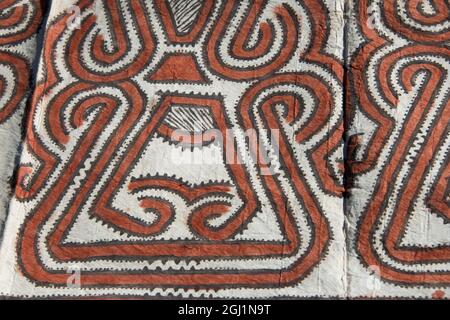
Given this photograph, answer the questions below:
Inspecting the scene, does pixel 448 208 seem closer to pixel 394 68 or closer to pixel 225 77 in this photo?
pixel 394 68

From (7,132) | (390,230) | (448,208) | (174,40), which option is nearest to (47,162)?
(7,132)

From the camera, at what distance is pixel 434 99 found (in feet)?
7.03

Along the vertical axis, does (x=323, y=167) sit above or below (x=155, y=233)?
above

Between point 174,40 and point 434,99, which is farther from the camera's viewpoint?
point 174,40

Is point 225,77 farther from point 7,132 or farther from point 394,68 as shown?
point 7,132

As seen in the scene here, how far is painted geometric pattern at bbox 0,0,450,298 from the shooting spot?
1.97 m

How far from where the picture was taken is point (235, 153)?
2121 mm

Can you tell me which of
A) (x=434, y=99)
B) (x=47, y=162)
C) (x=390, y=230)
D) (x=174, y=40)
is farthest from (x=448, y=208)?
(x=47, y=162)

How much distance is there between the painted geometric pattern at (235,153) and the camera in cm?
197

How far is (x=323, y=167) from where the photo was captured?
82.1 inches
